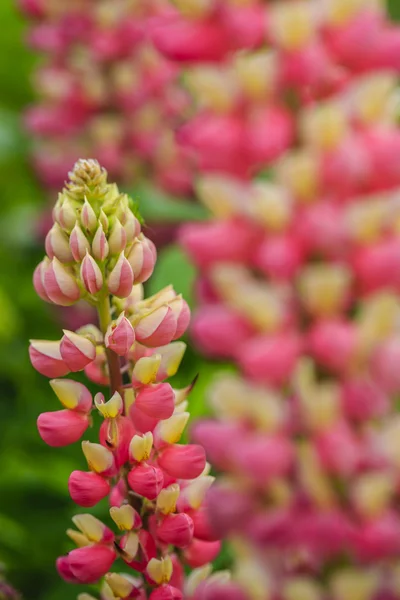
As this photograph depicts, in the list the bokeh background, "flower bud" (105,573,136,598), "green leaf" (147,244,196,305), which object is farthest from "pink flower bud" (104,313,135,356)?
"green leaf" (147,244,196,305)

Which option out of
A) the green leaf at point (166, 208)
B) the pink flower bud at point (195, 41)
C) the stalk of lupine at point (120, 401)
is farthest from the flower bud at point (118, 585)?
the green leaf at point (166, 208)

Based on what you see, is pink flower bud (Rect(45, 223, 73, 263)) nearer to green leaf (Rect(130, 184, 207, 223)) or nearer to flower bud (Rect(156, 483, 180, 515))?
flower bud (Rect(156, 483, 180, 515))

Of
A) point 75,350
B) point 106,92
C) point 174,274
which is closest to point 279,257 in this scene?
point 75,350

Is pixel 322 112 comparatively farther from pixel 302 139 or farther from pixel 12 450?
pixel 12 450

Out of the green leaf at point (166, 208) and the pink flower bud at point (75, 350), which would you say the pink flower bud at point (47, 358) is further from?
the green leaf at point (166, 208)

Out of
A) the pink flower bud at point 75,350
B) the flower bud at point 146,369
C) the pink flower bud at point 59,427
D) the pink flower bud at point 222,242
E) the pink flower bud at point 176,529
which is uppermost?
the pink flower bud at point 222,242

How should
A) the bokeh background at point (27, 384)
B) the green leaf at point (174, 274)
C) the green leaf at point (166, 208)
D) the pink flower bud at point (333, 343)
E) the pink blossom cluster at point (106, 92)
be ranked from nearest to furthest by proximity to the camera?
the pink flower bud at point (333, 343) → the bokeh background at point (27, 384) → the green leaf at point (174, 274) → the green leaf at point (166, 208) → the pink blossom cluster at point (106, 92)

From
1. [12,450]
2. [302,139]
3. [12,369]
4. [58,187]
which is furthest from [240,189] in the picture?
[58,187]
